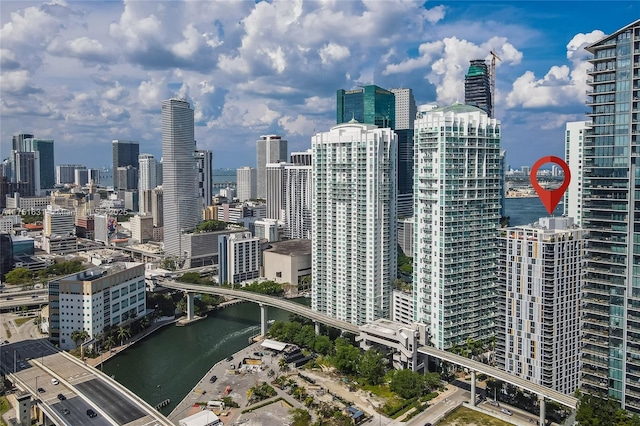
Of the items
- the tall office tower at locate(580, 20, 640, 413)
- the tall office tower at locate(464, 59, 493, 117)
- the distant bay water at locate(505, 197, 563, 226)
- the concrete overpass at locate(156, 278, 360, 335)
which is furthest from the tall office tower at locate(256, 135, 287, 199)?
the tall office tower at locate(580, 20, 640, 413)

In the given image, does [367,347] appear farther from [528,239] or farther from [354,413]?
[528,239]

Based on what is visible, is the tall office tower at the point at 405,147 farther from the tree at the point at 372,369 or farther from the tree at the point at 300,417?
the tree at the point at 300,417

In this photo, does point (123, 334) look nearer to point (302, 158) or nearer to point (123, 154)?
point (302, 158)

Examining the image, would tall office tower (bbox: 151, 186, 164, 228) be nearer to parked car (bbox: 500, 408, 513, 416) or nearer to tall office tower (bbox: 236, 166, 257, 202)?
tall office tower (bbox: 236, 166, 257, 202)

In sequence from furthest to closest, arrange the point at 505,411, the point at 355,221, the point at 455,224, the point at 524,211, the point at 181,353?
the point at 524,211, the point at 355,221, the point at 181,353, the point at 455,224, the point at 505,411

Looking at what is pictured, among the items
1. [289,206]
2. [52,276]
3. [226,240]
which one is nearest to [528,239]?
[226,240]

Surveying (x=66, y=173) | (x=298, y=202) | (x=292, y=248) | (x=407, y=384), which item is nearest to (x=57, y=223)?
(x=298, y=202)

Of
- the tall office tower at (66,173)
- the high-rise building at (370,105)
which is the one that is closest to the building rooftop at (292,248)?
the high-rise building at (370,105)
